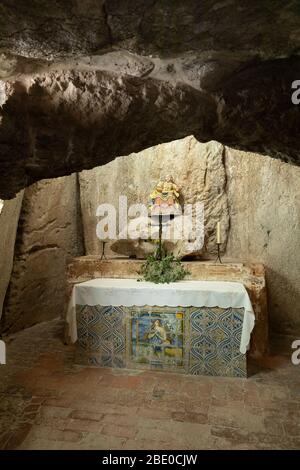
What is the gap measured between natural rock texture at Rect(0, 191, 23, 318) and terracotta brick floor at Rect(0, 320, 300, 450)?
1298mm

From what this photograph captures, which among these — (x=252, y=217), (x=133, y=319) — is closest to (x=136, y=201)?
(x=252, y=217)

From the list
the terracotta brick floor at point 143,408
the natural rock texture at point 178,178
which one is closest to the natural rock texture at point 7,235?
the terracotta brick floor at point 143,408

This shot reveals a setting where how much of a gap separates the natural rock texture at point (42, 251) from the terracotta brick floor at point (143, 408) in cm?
149

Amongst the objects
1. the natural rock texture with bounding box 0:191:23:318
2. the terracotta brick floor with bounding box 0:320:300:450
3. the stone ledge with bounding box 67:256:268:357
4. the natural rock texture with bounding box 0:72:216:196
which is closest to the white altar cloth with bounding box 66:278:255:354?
the stone ledge with bounding box 67:256:268:357

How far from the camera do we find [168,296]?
4125mm

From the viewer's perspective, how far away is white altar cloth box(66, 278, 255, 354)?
157 inches

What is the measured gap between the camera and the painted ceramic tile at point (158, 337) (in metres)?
4.11

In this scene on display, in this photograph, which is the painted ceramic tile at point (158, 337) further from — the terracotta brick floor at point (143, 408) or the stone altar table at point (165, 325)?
the terracotta brick floor at point (143, 408)

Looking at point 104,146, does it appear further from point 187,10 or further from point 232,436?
point 232,436

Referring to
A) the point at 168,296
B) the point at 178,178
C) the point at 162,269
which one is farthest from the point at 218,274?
the point at 178,178

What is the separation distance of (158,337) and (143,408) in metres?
0.97

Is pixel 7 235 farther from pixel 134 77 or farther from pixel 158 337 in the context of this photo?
pixel 134 77

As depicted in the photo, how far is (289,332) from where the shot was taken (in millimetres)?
5414

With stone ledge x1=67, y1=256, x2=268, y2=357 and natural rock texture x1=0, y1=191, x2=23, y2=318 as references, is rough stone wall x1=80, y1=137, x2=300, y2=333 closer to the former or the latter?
stone ledge x1=67, y1=256, x2=268, y2=357
